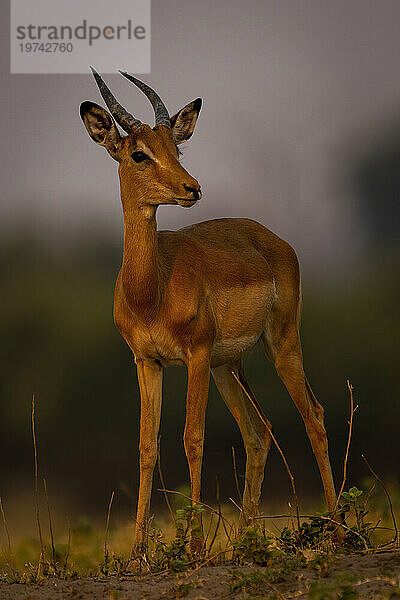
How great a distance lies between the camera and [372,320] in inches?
562

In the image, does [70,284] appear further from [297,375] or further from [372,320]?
[297,375]

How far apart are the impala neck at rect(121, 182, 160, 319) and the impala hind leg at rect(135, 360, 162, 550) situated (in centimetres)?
48

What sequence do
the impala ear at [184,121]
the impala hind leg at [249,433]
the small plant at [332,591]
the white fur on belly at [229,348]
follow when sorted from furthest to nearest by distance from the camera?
the impala hind leg at [249,433], the impala ear at [184,121], the white fur on belly at [229,348], the small plant at [332,591]

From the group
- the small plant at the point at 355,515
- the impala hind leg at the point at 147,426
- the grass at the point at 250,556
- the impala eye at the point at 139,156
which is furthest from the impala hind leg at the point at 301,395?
the impala eye at the point at 139,156

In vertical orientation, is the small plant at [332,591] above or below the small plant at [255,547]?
above

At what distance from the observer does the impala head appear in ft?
19.5

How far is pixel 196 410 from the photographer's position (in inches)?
245

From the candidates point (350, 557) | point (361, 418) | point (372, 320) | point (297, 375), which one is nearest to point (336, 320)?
point (372, 320)

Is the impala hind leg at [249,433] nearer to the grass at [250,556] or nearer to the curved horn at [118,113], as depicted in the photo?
the grass at [250,556]

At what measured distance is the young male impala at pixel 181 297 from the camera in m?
6.16

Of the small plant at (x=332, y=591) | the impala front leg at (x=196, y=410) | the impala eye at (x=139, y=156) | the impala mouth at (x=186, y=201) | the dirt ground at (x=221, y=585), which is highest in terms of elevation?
the impala eye at (x=139, y=156)

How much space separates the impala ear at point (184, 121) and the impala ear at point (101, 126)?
56 cm

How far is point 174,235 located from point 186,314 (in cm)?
84

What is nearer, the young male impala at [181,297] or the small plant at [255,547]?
the small plant at [255,547]
